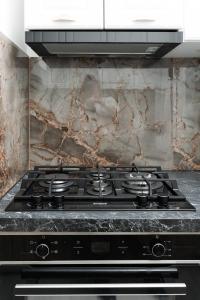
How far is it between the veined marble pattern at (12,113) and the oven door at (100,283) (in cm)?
40

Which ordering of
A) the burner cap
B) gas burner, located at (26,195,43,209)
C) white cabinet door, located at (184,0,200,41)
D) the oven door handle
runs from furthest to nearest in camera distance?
the burner cap → white cabinet door, located at (184,0,200,41) → gas burner, located at (26,195,43,209) → the oven door handle

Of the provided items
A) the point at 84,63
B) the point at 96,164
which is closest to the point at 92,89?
the point at 84,63

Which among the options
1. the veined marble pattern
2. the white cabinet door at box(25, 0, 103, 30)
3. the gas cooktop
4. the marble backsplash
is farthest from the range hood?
the gas cooktop

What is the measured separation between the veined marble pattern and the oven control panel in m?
0.30

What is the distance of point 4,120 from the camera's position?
1.60 m

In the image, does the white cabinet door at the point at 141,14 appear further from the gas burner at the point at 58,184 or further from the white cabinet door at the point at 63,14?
the gas burner at the point at 58,184

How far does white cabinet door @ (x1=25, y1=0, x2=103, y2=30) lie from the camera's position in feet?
5.32

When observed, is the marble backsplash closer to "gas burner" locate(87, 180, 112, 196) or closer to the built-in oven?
"gas burner" locate(87, 180, 112, 196)

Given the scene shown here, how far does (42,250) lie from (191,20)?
1.12 m

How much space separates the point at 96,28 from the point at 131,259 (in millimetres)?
924

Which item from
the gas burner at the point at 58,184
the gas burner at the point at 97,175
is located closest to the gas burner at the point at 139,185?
the gas burner at the point at 97,175

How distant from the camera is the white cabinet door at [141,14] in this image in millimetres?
1632

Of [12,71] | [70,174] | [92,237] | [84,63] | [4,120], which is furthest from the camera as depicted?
[84,63]

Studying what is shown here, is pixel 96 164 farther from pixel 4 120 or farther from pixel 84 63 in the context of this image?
pixel 4 120
